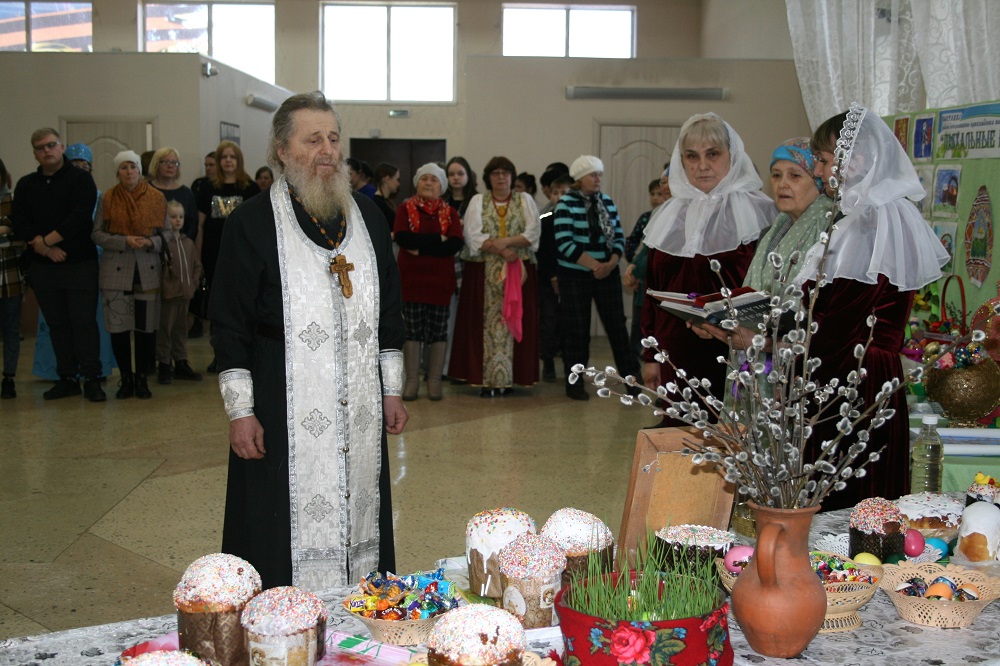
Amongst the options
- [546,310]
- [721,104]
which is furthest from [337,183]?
Result: [721,104]

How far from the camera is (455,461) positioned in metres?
5.04

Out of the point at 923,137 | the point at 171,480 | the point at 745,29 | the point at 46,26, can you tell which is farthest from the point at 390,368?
the point at 46,26

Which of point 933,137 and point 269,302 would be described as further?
point 933,137

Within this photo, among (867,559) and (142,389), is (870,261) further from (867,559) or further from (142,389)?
(142,389)

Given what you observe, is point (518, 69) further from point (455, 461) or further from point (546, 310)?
point (455, 461)

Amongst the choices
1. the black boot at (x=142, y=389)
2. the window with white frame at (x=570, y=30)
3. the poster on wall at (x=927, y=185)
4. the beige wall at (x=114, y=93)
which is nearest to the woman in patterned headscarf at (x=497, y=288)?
the black boot at (x=142, y=389)

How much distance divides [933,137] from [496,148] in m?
5.97

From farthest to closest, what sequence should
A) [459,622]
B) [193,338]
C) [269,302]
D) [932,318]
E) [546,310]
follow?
[193,338]
[546,310]
[932,318]
[269,302]
[459,622]

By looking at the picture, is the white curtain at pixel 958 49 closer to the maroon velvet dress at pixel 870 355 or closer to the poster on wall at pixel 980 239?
the poster on wall at pixel 980 239

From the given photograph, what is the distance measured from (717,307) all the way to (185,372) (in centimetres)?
550

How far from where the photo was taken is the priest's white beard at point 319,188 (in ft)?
8.02

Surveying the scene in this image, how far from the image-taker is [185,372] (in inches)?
283

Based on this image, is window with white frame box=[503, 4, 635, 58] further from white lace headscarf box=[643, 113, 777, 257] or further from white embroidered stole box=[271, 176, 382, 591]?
white embroidered stole box=[271, 176, 382, 591]

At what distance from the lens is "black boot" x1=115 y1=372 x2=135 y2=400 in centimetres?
648
